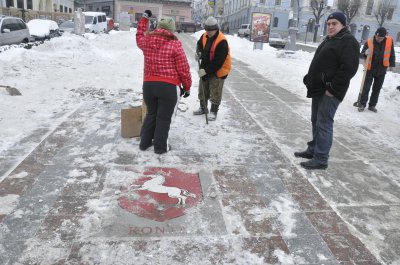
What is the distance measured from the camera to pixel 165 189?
386 centimetres

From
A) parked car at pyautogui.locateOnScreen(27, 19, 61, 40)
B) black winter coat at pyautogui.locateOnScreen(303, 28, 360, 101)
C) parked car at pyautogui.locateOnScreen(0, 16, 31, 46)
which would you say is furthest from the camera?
parked car at pyautogui.locateOnScreen(27, 19, 61, 40)

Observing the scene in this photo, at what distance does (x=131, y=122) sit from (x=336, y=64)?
2.90 meters

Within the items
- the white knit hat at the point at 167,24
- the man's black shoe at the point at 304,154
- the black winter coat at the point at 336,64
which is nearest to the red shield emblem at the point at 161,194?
the man's black shoe at the point at 304,154

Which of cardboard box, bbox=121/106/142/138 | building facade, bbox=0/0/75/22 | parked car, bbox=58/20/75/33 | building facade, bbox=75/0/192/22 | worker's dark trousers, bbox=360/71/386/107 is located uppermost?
building facade, bbox=75/0/192/22

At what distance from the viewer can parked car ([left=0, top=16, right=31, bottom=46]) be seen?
1572 cm

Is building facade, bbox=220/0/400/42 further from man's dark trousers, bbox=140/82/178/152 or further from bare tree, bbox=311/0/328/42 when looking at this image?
man's dark trousers, bbox=140/82/178/152

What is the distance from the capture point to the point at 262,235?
125 inches

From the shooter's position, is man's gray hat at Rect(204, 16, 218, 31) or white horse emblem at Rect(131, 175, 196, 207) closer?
white horse emblem at Rect(131, 175, 196, 207)

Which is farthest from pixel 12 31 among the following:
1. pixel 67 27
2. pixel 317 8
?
pixel 317 8

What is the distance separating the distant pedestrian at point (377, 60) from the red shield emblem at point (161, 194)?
546 centimetres

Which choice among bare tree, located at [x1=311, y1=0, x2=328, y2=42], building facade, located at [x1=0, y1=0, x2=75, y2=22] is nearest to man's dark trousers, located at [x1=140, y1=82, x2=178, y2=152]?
building facade, located at [x1=0, y1=0, x2=75, y2=22]

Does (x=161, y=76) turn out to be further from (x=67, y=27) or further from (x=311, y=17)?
(x=311, y=17)

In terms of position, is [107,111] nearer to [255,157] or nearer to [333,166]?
[255,157]

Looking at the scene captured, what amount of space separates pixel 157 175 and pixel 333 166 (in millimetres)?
2327
